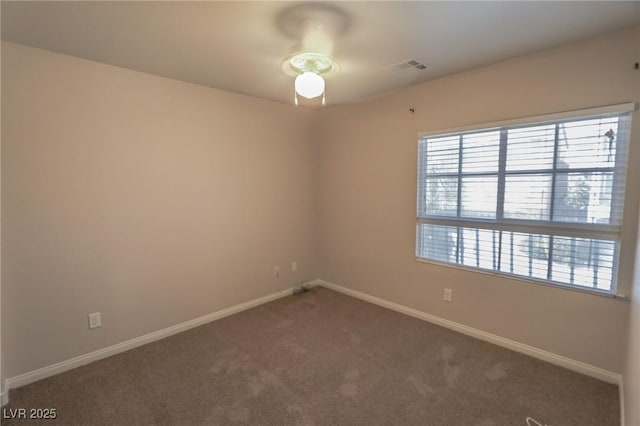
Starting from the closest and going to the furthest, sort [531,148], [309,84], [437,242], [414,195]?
1. [309,84]
2. [531,148]
3. [437,242]
4. [414,195]

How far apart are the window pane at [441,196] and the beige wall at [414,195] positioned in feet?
0.50

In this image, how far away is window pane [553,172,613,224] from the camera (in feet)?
6.94

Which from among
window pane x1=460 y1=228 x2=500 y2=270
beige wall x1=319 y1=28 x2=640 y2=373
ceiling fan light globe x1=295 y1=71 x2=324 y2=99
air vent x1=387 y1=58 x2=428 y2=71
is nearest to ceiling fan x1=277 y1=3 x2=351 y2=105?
ceiling fan light globe x1=295 y1=71 x2=324 y2=99

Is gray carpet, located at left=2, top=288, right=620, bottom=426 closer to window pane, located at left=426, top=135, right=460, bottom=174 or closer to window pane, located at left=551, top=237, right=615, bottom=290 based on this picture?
window pane, located at left=551, top=237, right=615, bottom=290

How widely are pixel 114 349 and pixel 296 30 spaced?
2.91 meters

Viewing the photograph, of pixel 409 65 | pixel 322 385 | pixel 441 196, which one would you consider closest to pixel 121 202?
pixel 322 385

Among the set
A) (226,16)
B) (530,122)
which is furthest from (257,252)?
(530,122)

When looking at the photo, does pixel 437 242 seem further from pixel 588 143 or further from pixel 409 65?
pixel 409 65

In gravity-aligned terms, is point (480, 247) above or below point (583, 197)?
below

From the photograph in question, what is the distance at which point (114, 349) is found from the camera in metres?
2.58

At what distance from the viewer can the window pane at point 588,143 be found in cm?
209

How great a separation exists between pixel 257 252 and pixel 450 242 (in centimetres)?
213

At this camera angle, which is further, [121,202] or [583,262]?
[121,202]

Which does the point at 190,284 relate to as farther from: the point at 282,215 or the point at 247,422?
the point at 247,422
